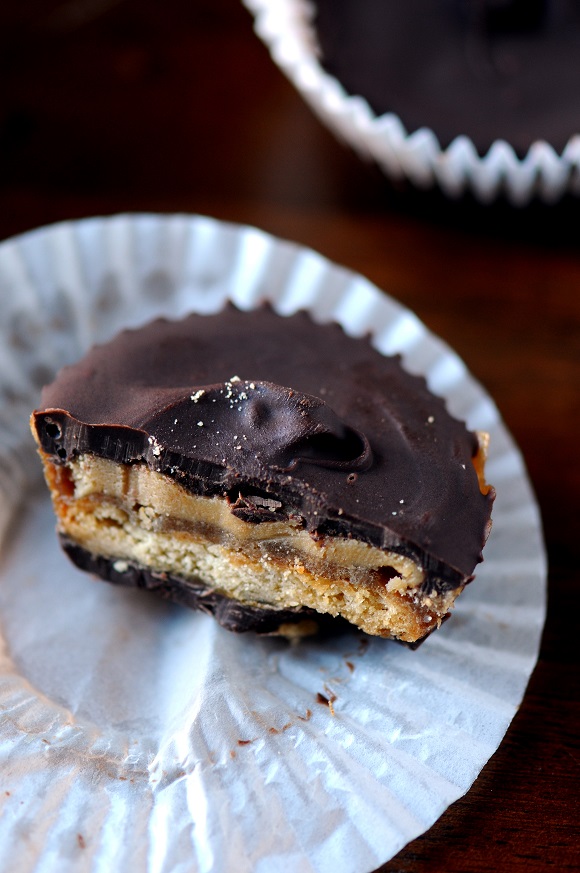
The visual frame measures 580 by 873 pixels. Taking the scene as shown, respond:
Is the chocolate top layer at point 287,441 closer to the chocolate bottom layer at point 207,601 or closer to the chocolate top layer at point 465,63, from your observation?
the chocolate bottom layer at point 207,601

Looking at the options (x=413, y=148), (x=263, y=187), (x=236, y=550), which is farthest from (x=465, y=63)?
(x=236, y=550)

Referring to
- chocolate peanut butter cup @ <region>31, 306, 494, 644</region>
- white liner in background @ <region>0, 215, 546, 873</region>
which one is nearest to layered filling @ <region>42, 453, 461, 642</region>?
chocolate peanut butter cup @ <region>31, 306, 494, 644</region>

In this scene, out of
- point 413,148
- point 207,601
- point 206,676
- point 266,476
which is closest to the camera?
point 266,476

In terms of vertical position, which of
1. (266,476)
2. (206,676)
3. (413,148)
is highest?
(413,148)

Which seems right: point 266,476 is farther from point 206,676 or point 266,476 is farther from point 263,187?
point 263,187

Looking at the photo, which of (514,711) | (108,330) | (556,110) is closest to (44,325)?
(108,330)

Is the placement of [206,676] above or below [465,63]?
below

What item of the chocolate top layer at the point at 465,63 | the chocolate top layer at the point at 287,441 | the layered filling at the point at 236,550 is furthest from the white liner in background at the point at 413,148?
the layered filling at the point at 236,550
